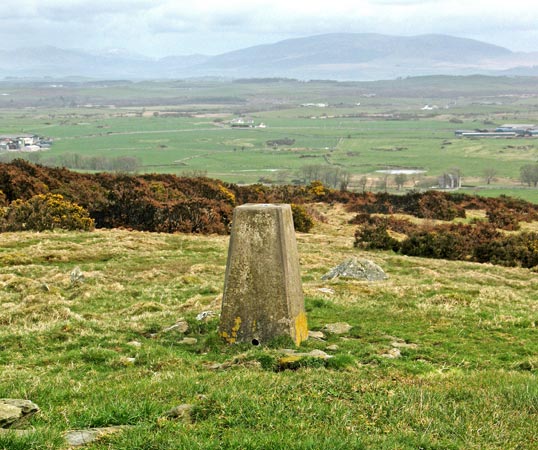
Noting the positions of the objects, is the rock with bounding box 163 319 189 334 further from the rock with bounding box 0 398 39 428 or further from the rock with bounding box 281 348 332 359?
the rock with bounding box 0 398 39 428

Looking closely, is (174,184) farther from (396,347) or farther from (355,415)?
(355,415)

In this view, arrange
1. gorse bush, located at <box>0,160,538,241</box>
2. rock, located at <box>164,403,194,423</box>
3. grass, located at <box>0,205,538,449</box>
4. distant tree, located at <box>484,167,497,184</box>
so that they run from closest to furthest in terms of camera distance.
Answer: grass, located at <box>0,205,538,449</box> < rock, located at <box>164,403,194,423</box> < gorse bush, located at <box>0,160,538,241</box> < distant tree, located at <box>484,167,497,184</box>

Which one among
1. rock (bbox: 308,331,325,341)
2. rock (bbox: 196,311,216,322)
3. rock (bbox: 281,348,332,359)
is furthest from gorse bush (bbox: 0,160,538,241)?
rock (bbox: 281,348,332,359)

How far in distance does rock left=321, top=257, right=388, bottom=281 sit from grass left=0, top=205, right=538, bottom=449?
0.83 meters

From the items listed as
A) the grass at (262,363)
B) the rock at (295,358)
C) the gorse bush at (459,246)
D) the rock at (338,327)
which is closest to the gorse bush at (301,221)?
the gorse bush at (459,246)

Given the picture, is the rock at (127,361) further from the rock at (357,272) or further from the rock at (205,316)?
the rock at (357,272)

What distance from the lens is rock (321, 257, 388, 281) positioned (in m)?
20.9

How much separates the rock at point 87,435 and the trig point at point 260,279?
213 inches

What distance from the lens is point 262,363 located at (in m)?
10.7

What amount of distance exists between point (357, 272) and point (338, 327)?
737 centimetres

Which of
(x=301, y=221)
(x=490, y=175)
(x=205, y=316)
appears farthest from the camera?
(x=490, y=175)

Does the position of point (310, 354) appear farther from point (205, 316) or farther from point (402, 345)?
point (205, 316)

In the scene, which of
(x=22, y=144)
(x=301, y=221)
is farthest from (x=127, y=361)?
(x=22, y=144)

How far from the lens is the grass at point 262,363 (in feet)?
23.4
